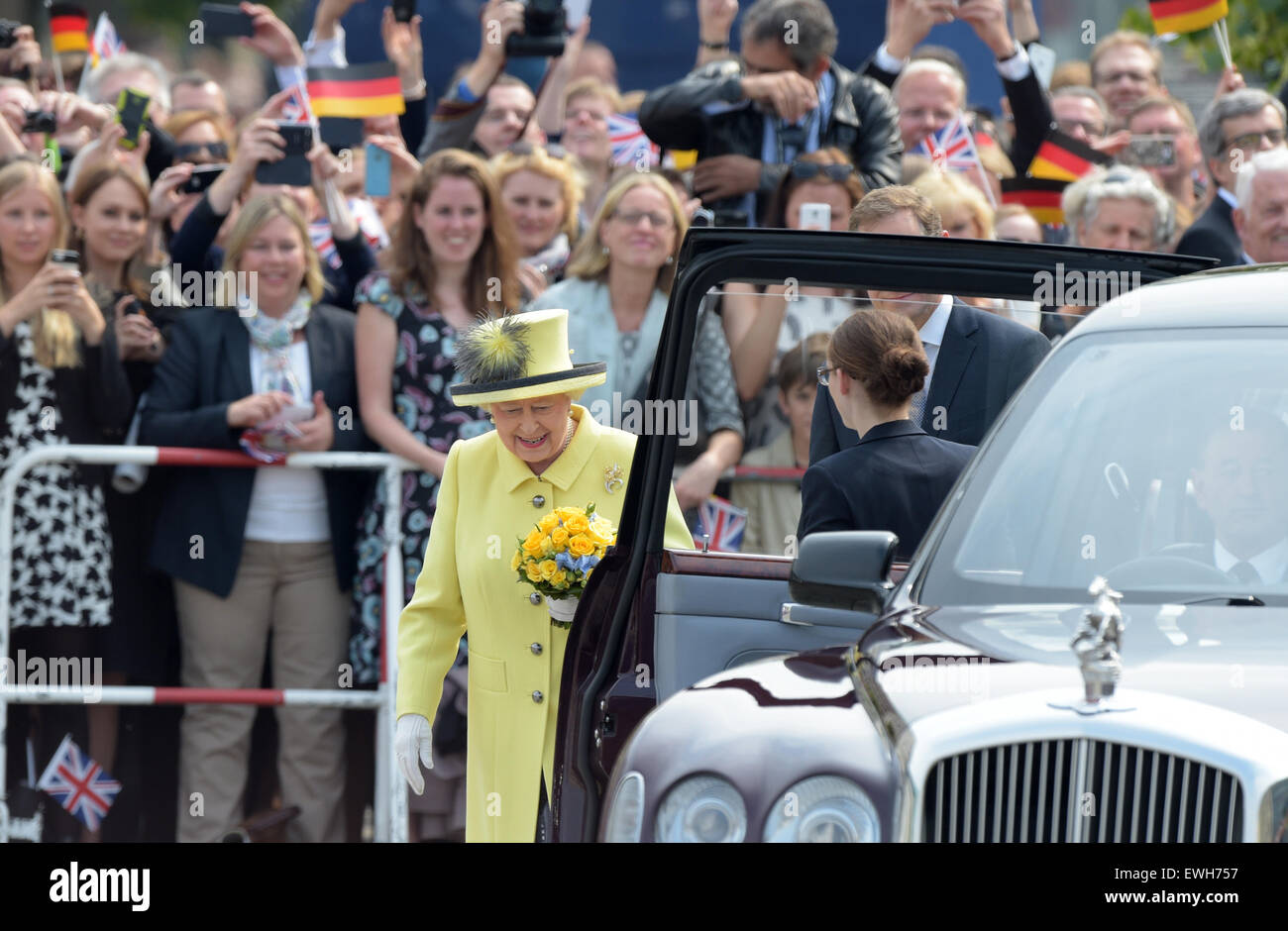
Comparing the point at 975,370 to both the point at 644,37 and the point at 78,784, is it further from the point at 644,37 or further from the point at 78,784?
the point at 644,37

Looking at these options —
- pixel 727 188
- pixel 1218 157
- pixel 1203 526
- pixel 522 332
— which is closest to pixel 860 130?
pixel 727 188

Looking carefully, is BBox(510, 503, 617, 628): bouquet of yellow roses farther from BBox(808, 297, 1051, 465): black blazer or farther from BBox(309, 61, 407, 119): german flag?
BBox(309, 61, 407, 119): german flag

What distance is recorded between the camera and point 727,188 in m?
8.51

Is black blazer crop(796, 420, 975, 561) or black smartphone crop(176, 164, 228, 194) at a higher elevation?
black smartphone crop(176, 164, 228, 194)

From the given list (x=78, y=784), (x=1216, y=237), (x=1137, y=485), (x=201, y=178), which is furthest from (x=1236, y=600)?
(x=201, y=178)

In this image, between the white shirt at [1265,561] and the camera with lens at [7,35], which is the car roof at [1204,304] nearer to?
the white shirt at [1265,561]

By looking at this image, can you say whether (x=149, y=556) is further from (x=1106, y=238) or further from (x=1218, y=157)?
(x=1218, y=157)

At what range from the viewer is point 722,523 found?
623 cm

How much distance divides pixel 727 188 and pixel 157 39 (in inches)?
1528

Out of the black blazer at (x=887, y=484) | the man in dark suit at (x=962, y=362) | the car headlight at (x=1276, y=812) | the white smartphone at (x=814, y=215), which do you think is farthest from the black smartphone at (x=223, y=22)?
the car headlight at (x=1276, y=812)

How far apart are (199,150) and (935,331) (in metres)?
5.94

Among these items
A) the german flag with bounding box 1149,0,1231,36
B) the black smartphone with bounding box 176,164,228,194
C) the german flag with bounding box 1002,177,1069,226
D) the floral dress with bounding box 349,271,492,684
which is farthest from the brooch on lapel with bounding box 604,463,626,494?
the german flag with bounding box 1149,0,1231,36

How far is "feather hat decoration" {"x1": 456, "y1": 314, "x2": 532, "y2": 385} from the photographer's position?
587 centimetres

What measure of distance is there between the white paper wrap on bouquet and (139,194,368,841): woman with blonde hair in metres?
2.68
